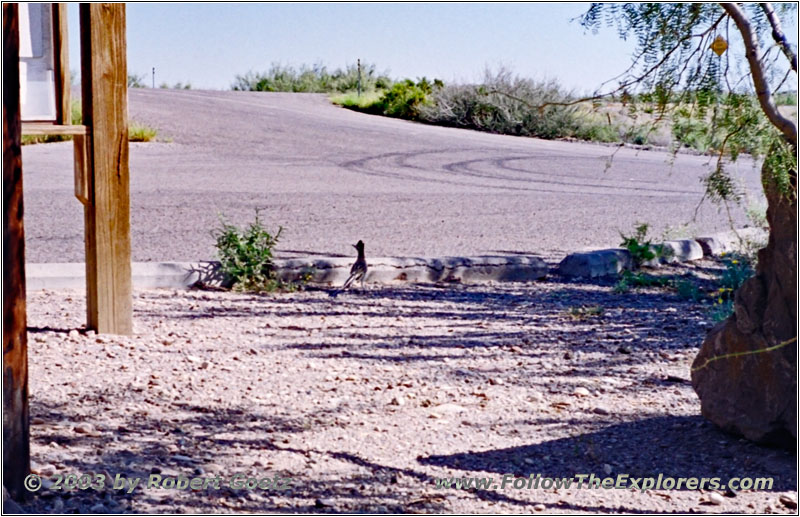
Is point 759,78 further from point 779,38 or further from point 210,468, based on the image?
point 210,468

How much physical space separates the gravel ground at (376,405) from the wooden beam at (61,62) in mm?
1245

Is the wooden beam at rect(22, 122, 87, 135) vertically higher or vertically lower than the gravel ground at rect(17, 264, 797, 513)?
higher

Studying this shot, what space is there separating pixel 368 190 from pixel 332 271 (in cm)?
598

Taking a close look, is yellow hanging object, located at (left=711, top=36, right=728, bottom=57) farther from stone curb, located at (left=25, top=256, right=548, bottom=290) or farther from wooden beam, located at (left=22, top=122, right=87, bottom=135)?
stone curb, located at (left=25, top=256, right=548, bottom=290)

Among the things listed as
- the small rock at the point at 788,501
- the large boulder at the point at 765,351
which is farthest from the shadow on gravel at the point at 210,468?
the large boulder at the point at 765,351

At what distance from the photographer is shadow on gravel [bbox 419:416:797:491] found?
12.9 ft

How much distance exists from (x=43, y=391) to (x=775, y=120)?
11.0 ft

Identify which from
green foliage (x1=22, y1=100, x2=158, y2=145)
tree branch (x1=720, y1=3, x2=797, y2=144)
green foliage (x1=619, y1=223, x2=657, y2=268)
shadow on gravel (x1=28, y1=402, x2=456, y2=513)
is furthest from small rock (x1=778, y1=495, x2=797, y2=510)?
green foliage (x1=22, y1=100, x2=158, y2=145)

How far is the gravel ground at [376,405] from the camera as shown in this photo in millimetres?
3682

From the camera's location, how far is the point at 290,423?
435cm

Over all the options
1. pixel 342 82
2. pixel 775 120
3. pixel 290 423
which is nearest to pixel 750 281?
pixel 775 120

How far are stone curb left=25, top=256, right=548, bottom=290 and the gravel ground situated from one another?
0.27 m

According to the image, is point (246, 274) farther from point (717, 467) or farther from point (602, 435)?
point (717, 467)

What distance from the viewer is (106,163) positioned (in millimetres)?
5566
